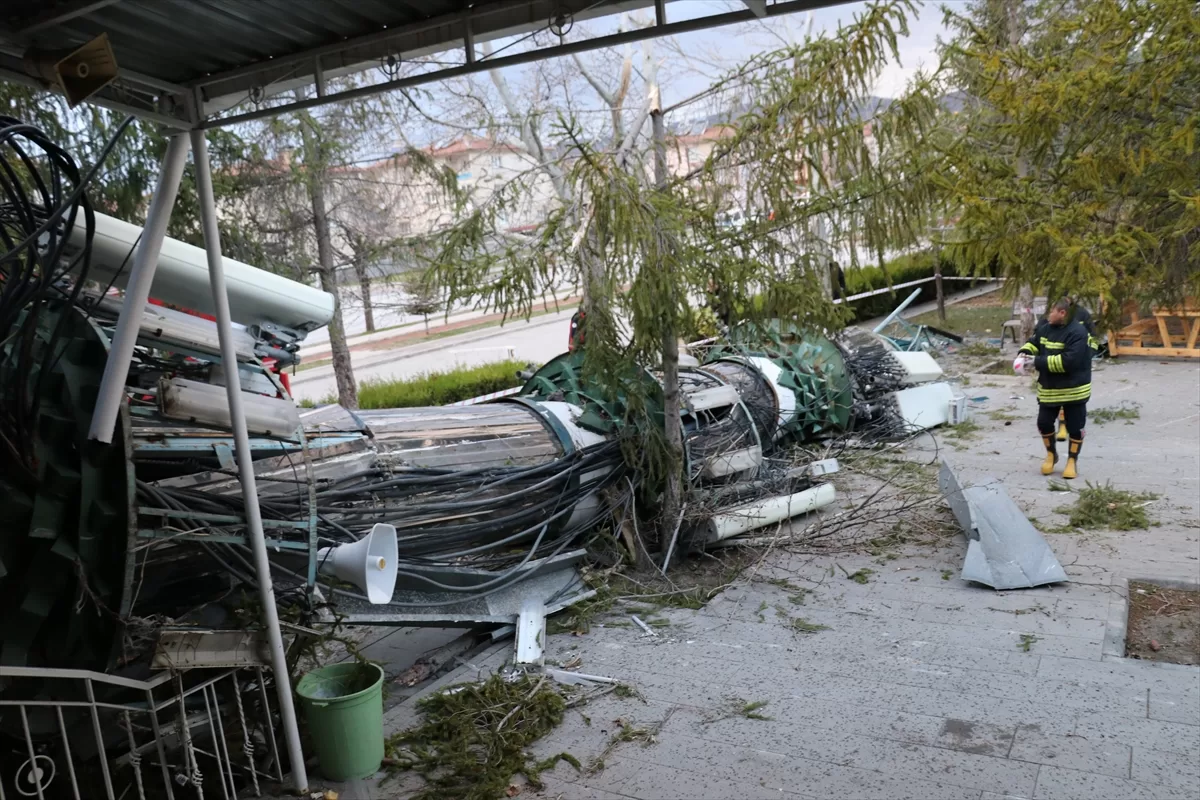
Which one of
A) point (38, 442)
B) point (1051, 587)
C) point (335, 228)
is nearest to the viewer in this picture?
point (38, 442)

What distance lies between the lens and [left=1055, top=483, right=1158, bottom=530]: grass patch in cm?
704

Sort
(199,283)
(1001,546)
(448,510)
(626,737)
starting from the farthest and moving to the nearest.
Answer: (1001,546), (448,510), (626,737), (199,283)

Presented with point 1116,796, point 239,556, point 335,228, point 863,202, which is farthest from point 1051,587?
point 335,228

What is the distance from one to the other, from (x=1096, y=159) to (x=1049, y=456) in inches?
203

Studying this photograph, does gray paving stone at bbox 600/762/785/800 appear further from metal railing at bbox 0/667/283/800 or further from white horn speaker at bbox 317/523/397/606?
metal railing at bbox 0/667/283/800

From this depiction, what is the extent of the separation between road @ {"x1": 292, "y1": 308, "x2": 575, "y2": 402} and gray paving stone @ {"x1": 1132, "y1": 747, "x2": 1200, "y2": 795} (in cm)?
1371

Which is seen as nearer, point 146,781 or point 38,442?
point 38,442

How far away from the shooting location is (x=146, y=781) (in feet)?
14.3

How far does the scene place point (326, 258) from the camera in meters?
10.5

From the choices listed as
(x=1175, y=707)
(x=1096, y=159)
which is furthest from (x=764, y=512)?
(x=1096, y=159)

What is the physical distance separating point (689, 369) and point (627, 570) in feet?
7.63

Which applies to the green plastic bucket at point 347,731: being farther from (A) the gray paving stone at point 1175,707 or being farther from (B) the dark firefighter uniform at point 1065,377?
(B) the dark firefighter uniform at point 1065,377

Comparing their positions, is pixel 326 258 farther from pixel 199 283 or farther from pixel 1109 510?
pixel 1109 510

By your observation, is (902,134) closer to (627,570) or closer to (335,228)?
(627,570)
